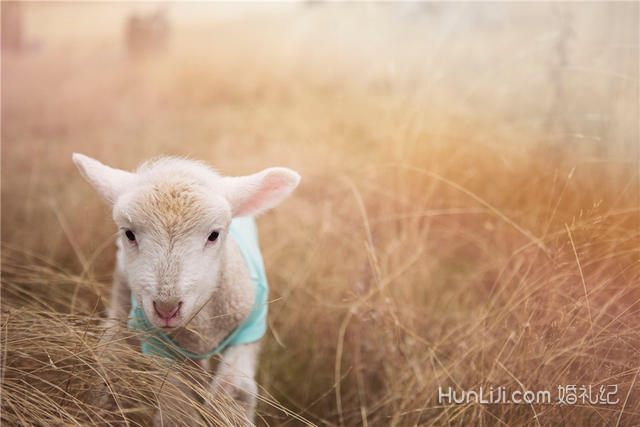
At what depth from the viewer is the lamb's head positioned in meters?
1.70

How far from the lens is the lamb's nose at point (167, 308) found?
1.68 metres

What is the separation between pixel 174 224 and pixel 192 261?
0.15 m

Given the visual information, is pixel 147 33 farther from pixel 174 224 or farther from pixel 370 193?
pixel 174 224

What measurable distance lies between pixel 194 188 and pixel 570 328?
158cm

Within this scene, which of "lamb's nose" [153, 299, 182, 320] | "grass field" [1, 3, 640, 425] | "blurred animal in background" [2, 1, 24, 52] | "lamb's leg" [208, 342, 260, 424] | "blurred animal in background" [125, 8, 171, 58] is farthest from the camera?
"blurred animal in background" [125, 8, 171, 58]

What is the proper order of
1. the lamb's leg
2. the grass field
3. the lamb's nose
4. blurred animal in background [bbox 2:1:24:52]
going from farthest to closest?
blurred animal in background [bbox 2:1:24:52] < the lamb's leg < the grass field < the lamb's nose

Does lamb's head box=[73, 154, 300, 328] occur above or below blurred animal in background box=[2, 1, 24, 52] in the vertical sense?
below

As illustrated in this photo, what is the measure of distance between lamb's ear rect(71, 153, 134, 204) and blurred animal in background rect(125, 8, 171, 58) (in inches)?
178

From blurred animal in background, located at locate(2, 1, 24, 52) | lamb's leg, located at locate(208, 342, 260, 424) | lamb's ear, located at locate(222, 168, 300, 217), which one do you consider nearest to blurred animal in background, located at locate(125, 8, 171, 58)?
blurred animal in background, located at locate(2, 1, 24, 52)

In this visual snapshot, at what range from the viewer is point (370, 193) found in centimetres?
418

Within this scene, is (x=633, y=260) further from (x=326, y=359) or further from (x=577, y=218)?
(x=326, y=359)

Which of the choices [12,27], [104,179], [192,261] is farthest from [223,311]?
[12,27]

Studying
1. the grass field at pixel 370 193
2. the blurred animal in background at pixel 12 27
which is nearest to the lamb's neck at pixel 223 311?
the grass field at pixel 370 193

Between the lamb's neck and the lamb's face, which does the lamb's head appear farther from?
the lamb's neck
